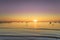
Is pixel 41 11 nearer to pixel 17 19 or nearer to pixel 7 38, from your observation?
pixel 17 19

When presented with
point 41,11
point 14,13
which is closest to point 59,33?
point 41,11

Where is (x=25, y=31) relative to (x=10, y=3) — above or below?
below

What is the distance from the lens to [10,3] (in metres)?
3.65

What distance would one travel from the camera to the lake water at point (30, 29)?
3789 millimetres

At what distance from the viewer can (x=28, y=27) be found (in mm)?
3969

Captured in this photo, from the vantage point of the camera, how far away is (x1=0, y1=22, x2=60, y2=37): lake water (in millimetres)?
3789

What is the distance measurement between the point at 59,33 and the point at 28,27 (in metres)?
0.91

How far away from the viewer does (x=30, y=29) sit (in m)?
3.95

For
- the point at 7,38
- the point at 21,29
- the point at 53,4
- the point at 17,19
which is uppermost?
the point at 53,4

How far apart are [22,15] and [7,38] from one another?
923 millimetres

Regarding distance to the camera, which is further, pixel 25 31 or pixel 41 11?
pixel 25 31

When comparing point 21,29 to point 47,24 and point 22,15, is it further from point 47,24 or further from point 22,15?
point 47,24

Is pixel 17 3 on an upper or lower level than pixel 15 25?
upper

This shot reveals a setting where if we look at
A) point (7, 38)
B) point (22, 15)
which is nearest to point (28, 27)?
point (22, 15)
